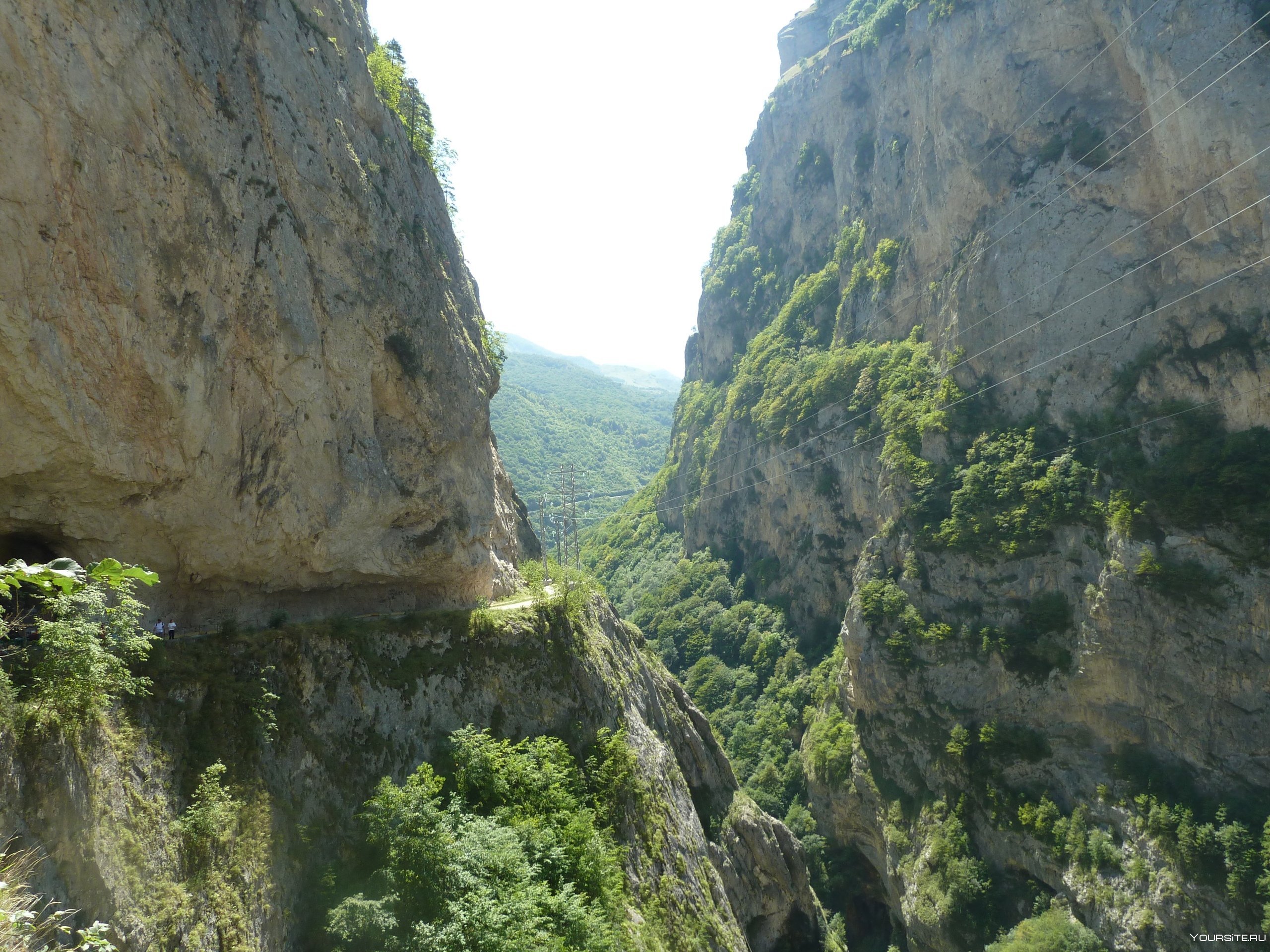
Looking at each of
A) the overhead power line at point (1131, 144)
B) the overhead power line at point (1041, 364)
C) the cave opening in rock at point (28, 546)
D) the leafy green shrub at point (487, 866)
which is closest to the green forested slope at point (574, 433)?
the overhead power line at point (1041, 364)

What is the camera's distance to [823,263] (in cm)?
8700

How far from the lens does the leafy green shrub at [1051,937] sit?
32.0m

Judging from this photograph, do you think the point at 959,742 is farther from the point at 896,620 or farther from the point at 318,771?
the point at 318,771

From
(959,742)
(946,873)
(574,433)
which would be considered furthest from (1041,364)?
(574,433)

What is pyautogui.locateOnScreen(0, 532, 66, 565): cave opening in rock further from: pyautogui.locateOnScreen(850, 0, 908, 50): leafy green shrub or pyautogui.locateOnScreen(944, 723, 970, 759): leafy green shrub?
pyautogui.locateOnScreen(850, 0, 908, 50): leafy green shrub

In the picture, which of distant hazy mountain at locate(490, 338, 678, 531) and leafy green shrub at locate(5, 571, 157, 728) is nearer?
leafy green shrub at locate(5, 571, 157, 728)

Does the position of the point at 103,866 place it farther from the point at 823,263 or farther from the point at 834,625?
the point at 823,263

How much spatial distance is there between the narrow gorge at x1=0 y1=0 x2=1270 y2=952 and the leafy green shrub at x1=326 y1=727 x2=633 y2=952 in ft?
0.41

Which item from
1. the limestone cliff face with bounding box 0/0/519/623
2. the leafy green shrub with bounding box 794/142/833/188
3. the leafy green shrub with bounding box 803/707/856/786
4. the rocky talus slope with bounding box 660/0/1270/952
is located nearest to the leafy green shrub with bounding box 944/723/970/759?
the rocky talus slope with bounding box 660/0/1270/952

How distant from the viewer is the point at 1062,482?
41.3 metres

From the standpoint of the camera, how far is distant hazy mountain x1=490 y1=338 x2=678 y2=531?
116400 mm

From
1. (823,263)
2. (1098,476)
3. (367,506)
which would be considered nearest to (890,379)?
(1098,476)

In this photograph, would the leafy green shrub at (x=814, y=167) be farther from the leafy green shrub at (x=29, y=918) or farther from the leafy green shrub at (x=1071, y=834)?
the leafy green shrub at (x=29, y=918)

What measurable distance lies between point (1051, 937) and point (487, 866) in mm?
31343
